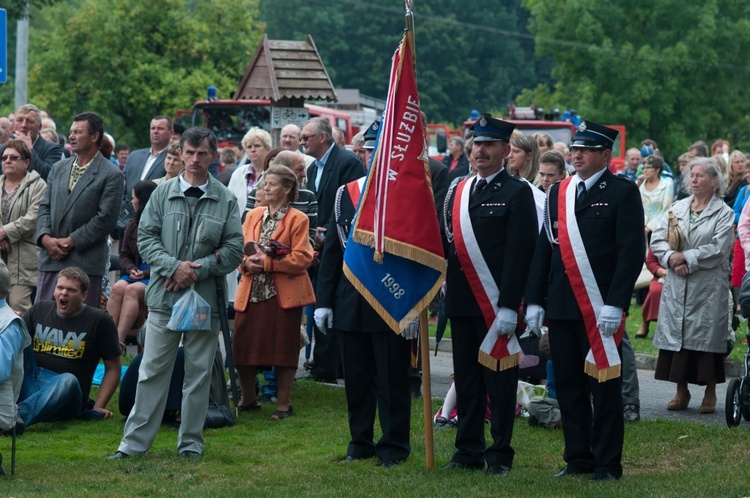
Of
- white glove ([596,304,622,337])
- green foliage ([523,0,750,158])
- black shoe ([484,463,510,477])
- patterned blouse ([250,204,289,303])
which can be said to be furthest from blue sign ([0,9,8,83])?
green foliage ([523,0,750,158])

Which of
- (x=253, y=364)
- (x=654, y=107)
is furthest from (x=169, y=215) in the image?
(x=654, y=107)

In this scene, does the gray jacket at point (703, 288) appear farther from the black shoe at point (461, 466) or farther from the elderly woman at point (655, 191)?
the elderly woman at point (655, 191)

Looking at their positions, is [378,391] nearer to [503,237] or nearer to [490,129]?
[503,237]

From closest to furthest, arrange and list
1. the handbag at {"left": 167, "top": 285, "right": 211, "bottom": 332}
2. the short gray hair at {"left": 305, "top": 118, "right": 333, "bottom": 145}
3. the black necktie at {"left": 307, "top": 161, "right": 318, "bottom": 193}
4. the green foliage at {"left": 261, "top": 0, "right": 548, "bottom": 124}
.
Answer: the handbag at {"left": 167, "top": 285, "right": 211, "bottom": 332}, the short gray hair at {"left": 305, "top": 118, "right": 333, "bottom": 145}, the black necktie at {"left": 307, "top": 161, "right": 318, "bottom": 193}, the green foliage at {"left": 261, "top": 0, "right": 548, "bottom": 124}

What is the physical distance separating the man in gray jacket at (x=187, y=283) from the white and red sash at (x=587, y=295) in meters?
2.28

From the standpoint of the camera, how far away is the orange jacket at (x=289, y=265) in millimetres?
9969

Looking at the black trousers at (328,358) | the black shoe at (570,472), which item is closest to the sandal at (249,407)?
the black trousers at (328,358)

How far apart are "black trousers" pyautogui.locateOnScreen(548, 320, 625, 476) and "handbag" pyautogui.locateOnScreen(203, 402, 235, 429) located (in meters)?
2.96

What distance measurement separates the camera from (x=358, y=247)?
320 inches

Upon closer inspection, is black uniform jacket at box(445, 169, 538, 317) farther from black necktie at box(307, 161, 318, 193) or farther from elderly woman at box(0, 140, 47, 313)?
elderly woman at box(0, 140, 47, 313)

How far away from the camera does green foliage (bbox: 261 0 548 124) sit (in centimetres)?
6531

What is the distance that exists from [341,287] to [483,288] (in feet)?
3.42

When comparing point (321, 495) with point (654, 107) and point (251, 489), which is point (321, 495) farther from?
point (654, 107)

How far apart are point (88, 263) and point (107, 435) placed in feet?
5.52
